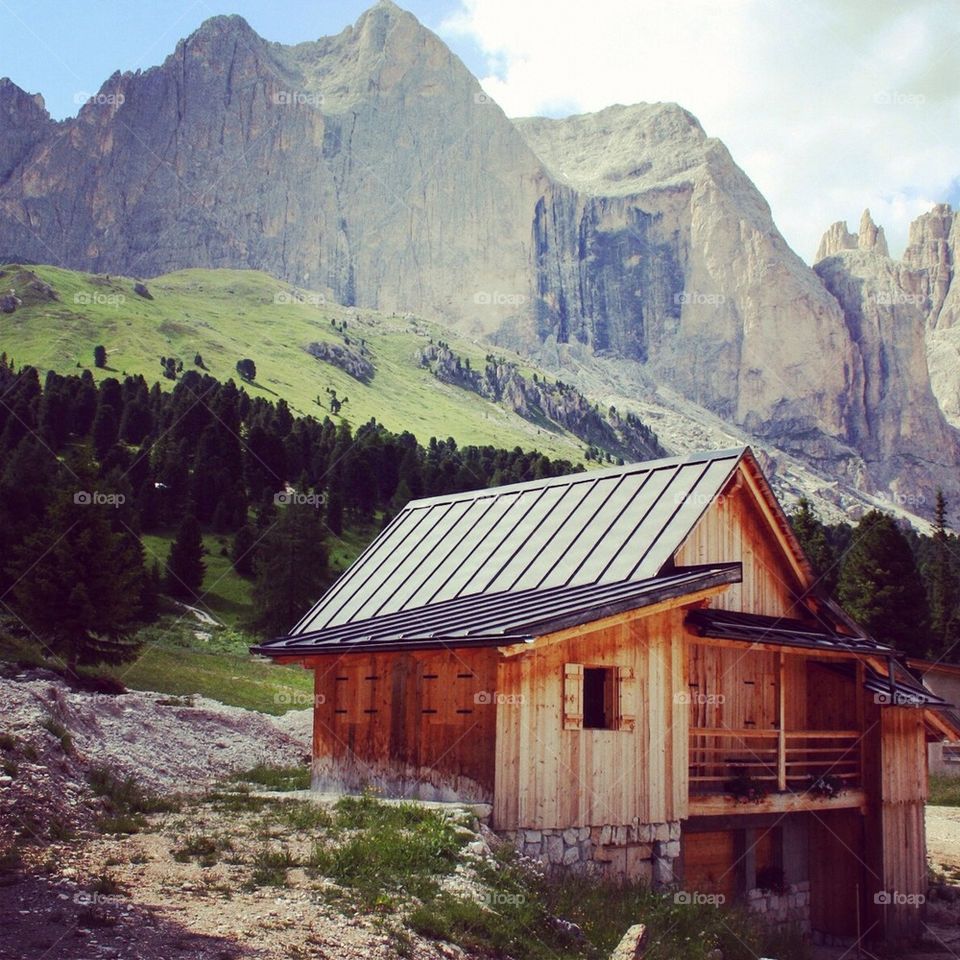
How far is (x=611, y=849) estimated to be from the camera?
1897 cm

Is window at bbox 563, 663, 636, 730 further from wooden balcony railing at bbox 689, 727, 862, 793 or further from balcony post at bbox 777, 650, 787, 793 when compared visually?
balcony post at bbox 777, 650, 787, 793

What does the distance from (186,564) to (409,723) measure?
5799cm

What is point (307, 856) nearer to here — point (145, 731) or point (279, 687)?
point (145, 731)

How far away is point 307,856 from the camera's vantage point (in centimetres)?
1502

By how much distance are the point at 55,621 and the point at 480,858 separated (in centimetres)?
2845

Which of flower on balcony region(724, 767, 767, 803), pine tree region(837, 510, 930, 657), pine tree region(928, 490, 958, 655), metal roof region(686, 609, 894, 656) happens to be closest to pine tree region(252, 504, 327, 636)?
pine tree region(837, 510, 930, 657)

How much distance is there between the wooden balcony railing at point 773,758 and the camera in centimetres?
2166

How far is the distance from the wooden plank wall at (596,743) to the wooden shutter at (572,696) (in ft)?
0.29

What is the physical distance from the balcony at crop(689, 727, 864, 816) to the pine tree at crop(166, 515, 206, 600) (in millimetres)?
55584

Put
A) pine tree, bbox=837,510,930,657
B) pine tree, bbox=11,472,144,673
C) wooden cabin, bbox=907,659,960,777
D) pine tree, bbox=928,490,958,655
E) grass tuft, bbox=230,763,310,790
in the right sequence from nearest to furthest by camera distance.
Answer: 1. grass tuft, bbox=230,763,310,790
2. pine tree, bbox=11,472,144,673
3. wooden cabin, bbox=907,659,960,777
4. pine tree, bbox=837,510,930,657
5. pine tree, bbox=928,490,958,655

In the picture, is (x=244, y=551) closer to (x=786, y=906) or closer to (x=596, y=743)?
(x=786, y=906)

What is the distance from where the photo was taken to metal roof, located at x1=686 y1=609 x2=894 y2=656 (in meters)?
20.4

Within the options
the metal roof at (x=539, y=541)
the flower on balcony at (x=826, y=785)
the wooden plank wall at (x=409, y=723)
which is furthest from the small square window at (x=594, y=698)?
the flower on balcony at (x=826, y=785)

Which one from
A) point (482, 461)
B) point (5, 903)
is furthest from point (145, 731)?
point (482, 461)
